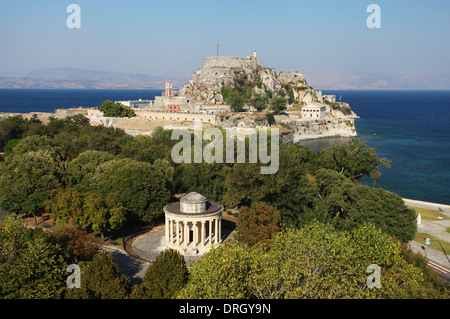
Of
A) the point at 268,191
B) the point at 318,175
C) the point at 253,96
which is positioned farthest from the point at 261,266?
the point at 253,96

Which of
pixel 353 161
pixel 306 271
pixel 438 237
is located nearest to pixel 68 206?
pixel 306 271

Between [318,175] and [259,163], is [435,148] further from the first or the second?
[259,163]

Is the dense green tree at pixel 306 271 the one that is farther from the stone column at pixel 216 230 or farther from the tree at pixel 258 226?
the stone column at pixel 216 230

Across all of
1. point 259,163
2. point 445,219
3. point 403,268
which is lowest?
point 445,219

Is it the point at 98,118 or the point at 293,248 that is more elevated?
the point at 98,118

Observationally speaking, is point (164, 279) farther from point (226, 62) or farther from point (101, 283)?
point (226, 62)

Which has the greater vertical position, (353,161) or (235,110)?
(235,110)
